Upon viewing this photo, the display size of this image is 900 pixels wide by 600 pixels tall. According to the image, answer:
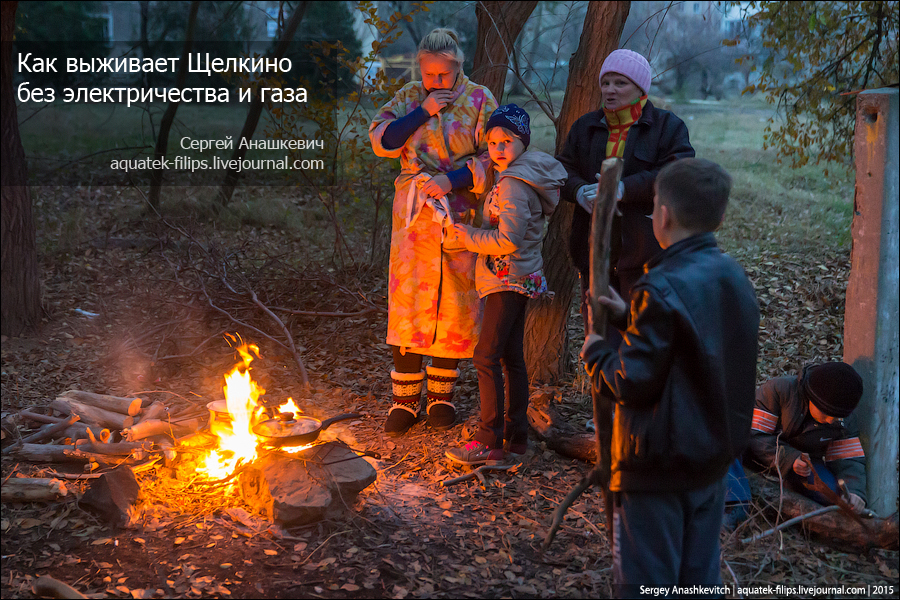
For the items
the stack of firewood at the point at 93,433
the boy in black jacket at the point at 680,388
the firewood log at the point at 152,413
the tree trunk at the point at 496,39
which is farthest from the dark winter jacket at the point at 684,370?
the tree trunk at the point at 496,39

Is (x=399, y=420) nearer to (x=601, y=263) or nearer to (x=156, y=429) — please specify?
(x=156, y=429)

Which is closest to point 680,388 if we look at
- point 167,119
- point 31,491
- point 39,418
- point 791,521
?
point 791,521

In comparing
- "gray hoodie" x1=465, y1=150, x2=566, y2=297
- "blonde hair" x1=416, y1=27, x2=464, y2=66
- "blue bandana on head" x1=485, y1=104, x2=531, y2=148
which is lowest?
"gray hoodie" x1=465, y1=150, x2=566, y2=297

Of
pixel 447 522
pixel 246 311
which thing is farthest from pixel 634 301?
pixel 246 311

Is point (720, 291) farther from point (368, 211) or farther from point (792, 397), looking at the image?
point (368, 211)

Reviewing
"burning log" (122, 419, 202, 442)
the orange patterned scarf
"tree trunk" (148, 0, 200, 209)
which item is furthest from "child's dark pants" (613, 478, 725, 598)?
"tree trunk" (148, 0, 200, 209)

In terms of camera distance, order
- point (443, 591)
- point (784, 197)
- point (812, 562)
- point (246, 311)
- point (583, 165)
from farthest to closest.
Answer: point (784, 197) → point (246, 311) → point (583, 165) → point (812, 562) → point (443, 591)

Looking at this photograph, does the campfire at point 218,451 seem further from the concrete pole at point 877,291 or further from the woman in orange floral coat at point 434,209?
the concrete pole at point 877,291

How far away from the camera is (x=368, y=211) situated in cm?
883

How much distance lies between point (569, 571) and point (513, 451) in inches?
41.6

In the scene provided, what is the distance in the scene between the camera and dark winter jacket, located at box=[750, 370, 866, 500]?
3.47 m

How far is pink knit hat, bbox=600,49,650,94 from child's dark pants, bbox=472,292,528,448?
1.26 metres

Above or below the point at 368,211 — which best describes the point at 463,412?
below

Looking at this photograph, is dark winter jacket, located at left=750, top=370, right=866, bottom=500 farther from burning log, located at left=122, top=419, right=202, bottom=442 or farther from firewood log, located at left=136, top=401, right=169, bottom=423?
firewood log, located at left=136, top=401, right=169, bottom=423
